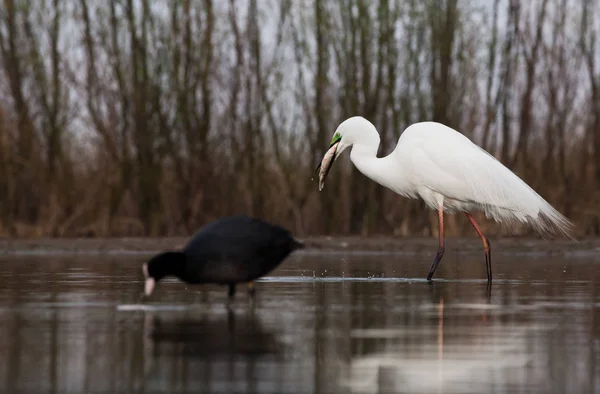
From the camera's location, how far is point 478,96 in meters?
20.0

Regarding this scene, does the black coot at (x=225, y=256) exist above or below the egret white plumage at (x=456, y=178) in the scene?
below

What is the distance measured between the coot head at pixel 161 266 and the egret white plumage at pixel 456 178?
14.4 feet

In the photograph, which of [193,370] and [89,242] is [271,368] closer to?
[193,370]

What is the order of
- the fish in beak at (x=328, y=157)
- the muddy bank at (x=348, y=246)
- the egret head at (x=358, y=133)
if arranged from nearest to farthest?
the egret head at (x=358, y=133) < the fish in beak at (x=328, y=157) < the muddy bank at (x=348, y=246)

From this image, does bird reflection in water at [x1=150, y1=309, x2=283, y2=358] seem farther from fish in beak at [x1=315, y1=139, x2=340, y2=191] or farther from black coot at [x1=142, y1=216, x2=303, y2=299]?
fish in beak at [x1=315, y1=139, x2=340, y2=191]

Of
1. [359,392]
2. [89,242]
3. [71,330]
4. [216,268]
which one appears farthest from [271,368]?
[89,242]

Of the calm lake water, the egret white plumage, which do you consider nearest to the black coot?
the calm lake water

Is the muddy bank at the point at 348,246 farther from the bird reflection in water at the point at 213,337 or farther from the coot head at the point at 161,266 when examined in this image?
the bird reflection in water at the point at 213,337

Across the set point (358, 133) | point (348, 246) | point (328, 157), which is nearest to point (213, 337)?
point (358, 133)

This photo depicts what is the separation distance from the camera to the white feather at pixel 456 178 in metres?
13.1

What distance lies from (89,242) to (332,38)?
4.63m

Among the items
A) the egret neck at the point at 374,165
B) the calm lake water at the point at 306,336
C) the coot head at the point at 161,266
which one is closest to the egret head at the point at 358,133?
the egret neck at the point at 374,165

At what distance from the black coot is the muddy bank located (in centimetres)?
816

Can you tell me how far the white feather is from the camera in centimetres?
1308
